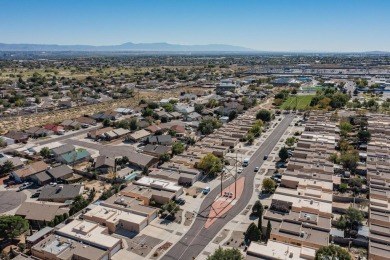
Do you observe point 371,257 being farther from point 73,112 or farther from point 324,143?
point 73,112

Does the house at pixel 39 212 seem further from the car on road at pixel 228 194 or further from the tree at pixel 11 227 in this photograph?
the car on road at pixel 228 194

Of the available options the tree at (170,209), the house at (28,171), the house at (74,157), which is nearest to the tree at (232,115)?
the house at (74,157)

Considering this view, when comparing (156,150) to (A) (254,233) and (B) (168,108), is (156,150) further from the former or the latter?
(B) (168,108)

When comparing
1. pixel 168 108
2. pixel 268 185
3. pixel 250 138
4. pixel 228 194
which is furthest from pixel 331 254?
pixel 168 108

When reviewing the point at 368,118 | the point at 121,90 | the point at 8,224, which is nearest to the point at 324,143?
the point at 368,118

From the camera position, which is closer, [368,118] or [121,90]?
[368,118]

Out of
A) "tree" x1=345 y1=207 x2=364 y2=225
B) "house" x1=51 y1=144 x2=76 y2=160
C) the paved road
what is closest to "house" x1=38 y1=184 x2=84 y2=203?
"house" x1=51 y1=144 x2=76 y2=160
